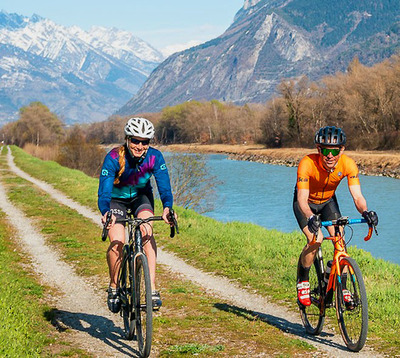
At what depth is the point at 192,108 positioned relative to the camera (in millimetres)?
167500

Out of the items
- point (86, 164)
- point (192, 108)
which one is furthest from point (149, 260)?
point (192, 108)

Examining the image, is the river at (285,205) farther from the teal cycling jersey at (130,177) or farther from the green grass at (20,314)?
the teal cycling jersey at (130,177)

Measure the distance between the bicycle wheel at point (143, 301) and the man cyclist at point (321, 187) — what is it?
1.95 meters

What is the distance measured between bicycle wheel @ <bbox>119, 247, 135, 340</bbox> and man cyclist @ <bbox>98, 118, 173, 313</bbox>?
14 cm

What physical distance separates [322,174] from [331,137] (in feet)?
1.66

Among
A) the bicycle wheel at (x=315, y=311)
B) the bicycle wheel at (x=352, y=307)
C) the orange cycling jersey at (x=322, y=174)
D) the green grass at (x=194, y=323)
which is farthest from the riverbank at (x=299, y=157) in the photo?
the bicycle wheel at (x=352, y=307)

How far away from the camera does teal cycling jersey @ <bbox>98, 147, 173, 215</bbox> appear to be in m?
6.52

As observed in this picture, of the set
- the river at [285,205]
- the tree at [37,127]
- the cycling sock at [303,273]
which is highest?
the tree at [37,127]

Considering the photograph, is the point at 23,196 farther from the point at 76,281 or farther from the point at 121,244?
the point at 121,244

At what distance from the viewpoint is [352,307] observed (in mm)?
6297

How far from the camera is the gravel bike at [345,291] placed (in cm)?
614

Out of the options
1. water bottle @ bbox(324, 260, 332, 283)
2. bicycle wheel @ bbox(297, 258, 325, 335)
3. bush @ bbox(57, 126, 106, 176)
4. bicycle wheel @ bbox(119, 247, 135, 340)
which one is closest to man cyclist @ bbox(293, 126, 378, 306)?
bicycle wheel @ bbox(297, 258, 325, 335)

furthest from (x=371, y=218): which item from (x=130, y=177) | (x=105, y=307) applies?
(x=105, y=307)

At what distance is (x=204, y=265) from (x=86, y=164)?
4349cm
